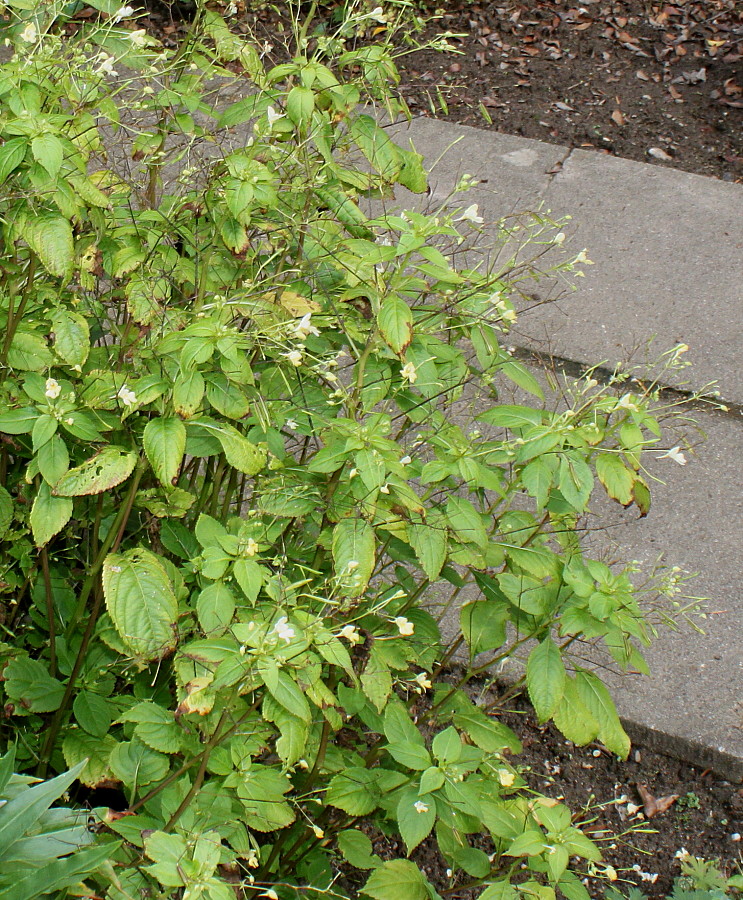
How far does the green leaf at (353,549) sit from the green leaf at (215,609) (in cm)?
19

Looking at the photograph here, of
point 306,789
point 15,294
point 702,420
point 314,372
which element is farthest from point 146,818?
point 702,420

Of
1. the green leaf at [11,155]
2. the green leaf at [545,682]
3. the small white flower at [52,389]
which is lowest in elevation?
the green leaf at [545,682]

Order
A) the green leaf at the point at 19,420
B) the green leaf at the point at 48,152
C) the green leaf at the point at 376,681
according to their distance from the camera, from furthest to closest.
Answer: the green leaf at the point at 376,681
the green leaf at the point at 19,420
the green leaf at the point at 48,152

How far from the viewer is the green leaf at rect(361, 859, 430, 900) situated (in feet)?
5.78

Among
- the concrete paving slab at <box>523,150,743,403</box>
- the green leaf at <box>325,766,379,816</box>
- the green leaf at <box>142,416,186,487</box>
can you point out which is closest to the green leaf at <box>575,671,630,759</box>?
the green leaf at <box>325,766,379,816</box>

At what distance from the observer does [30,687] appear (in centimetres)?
188

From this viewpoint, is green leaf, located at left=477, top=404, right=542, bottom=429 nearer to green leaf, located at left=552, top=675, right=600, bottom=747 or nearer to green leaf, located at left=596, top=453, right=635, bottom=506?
green leaf, located at left=596, top=453, right=635, bottom=506

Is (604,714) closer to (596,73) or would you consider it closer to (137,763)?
(137,763)

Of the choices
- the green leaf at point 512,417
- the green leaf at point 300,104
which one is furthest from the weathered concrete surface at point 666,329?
the green leaf at point 512,417

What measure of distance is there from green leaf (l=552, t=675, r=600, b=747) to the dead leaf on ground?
841 mm

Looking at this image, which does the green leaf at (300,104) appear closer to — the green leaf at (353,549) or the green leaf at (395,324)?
the green leaf at (395,324)

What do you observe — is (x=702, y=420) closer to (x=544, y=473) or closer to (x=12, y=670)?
(x=544, y=473)

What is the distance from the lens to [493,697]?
269 centimetres

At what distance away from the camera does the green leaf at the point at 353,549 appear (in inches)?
62.3
